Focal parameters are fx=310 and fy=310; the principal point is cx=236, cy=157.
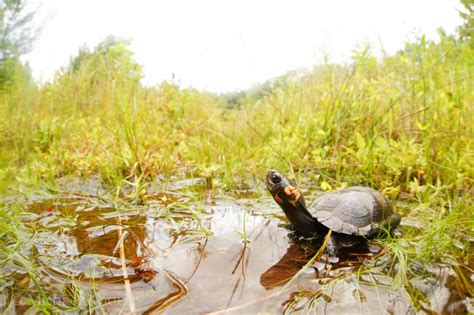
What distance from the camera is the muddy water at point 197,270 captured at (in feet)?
3.75

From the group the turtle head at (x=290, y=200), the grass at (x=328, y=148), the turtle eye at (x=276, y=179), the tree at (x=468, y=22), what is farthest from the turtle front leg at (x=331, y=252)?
the tree at (x=468, y=22)

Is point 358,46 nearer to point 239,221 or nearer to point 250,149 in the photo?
point 250,149

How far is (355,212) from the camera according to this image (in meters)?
1.72

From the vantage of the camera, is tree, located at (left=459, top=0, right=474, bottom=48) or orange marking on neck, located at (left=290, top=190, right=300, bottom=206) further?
tree, located at (left=459, top=0, right=474, bottom=48)

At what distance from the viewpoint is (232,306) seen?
113cm

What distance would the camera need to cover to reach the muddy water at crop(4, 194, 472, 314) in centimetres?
114

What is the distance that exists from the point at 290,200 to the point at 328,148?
1.71 metres

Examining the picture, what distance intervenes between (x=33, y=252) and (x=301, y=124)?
9.79ft

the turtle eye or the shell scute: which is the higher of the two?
the turtle eye

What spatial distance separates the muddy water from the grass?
0.11m

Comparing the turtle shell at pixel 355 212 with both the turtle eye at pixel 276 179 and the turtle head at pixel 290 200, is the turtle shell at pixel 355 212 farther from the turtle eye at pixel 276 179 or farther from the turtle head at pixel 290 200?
the turtle eye at pixel 276 179

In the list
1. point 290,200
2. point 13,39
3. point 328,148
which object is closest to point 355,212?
point 290,200

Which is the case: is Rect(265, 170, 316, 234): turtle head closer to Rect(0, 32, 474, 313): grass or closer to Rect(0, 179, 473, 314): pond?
Rect(0, 179, 473, 314): pond

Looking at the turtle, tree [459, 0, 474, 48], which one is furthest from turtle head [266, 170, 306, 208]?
tree [459, 0, 474, 48]
